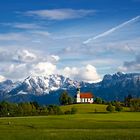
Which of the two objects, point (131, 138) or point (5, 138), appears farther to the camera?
point (5, 138)

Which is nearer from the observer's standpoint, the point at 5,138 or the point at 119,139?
the point at 119,139

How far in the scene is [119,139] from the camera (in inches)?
2472

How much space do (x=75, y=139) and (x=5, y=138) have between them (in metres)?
11.5

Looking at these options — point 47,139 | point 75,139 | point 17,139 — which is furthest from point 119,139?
point 17,139

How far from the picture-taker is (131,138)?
6369 cm

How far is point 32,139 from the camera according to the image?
6631 centimetres

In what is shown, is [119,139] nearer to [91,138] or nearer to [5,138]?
[91,138]

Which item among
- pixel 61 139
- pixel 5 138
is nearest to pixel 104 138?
pixel 61 139

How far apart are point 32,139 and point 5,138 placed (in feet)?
16.4

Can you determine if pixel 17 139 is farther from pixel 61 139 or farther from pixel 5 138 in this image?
pixel 61 139

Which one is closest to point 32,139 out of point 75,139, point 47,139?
point 47,139

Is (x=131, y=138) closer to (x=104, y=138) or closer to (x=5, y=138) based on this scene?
(x=104, y=138)

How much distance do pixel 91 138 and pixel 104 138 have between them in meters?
1.93

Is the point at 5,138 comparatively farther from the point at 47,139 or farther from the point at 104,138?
the point at 104,138
